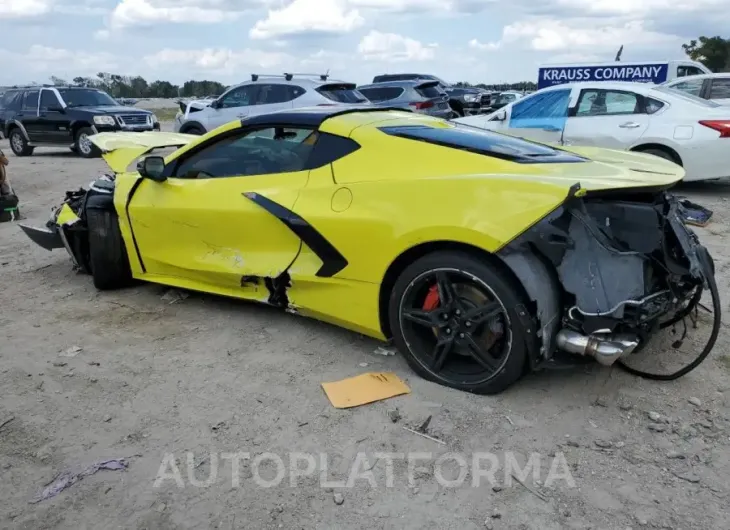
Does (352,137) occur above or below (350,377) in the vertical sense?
above

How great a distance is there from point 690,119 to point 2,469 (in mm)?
8063

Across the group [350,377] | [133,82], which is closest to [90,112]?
[350,377]

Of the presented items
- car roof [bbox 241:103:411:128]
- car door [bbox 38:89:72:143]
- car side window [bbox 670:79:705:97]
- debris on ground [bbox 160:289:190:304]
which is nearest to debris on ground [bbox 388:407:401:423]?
car roof [bbox 241:103:411:128]

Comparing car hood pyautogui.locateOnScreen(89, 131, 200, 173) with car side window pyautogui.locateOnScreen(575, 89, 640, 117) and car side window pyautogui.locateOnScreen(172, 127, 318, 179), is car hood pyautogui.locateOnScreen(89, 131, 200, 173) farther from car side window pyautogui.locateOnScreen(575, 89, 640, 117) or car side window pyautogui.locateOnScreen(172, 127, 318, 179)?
car side window pyautogui.locateOnScreen(575, 89, 640, 117)

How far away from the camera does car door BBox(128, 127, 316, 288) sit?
383 centimetres

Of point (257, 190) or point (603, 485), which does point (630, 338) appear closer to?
point (603, 485)

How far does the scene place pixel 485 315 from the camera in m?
3.08

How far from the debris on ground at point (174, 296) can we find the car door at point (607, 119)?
581 cm

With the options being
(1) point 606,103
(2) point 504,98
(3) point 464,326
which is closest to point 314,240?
(3) point 464,326

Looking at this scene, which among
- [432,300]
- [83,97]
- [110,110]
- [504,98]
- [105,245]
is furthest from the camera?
[504,98]

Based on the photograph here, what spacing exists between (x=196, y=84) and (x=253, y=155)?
68.6m

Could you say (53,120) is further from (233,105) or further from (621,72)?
(621,72)

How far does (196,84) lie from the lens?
67.6m

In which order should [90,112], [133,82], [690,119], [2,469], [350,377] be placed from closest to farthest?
[2,469] < [350,377] < [690,119] < [90,112] < [133,82]
